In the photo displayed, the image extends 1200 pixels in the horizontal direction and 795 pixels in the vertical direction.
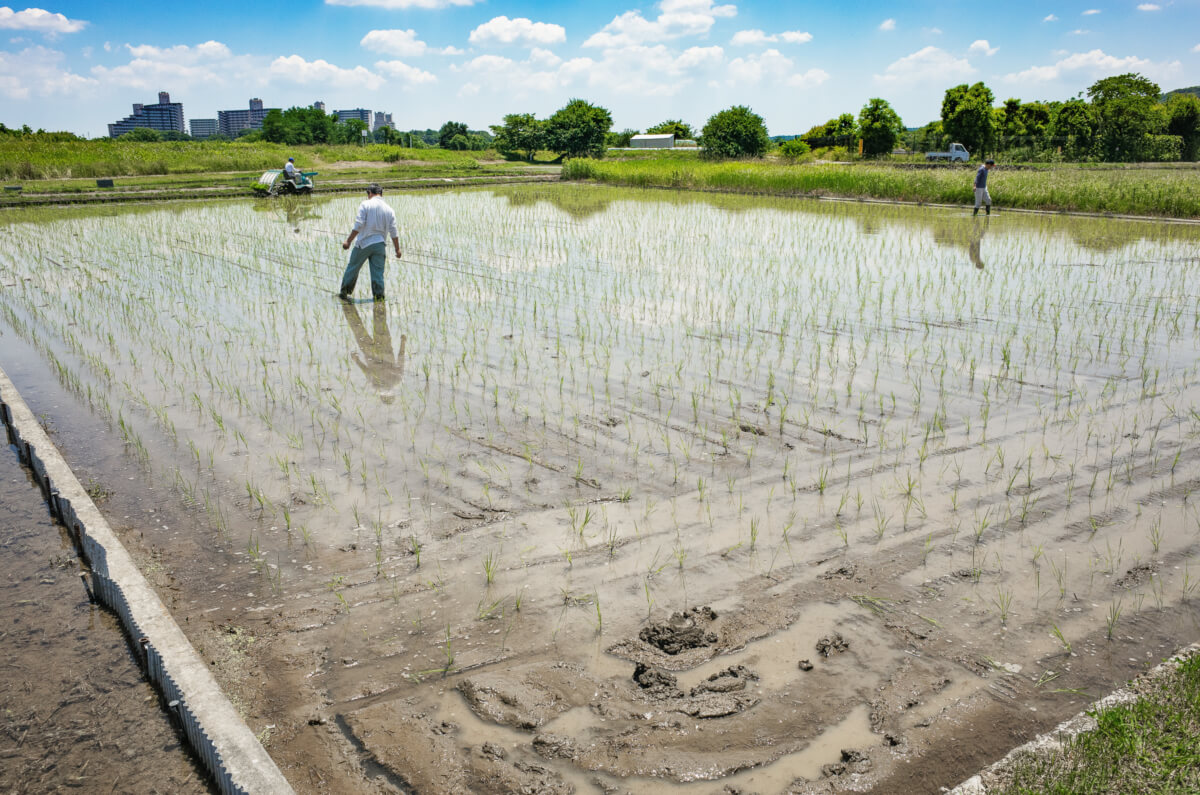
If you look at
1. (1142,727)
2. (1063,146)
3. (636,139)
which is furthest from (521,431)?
(636,139)

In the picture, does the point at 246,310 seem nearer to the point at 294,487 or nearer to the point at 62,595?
the point at 294,487

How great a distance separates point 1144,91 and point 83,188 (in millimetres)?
47828

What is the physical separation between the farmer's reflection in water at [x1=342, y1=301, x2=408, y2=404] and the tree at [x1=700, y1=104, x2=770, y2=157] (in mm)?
40813

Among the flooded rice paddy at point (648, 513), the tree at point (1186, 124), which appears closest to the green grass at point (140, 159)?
the flooded rice paddy at point (648, 513)

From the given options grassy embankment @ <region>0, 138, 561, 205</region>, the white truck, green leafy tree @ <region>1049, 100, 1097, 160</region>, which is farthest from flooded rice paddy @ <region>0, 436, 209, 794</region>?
green leafy tree @ <region>1049, 100, 1097, 160</region>

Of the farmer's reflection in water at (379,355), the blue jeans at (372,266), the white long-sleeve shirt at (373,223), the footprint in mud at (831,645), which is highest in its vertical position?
the white long-sleeve shirt at (373,223)

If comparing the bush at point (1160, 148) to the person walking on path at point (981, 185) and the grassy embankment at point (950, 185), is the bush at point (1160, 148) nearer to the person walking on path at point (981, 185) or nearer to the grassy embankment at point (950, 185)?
the grassy embankment at point (950, 185)

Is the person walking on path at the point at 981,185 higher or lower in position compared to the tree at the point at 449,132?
lower

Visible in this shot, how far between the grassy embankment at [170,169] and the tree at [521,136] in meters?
13.7

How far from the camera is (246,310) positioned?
9.27m

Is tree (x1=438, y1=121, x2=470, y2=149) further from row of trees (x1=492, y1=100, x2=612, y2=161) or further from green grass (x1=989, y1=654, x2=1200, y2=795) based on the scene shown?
green grass (x1=989, y1=654, x2=1200, y2=795)

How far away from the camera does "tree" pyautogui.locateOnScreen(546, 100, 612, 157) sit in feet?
194

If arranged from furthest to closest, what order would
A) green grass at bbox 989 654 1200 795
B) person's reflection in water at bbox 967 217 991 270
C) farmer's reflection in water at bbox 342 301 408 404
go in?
1. person's reflection in water at bbox 967 217 991 270
2. farmer's reflection in water at bbox 342 301 408 404
3. green grass at bbox 989 654 1200 795

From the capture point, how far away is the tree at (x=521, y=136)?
6072cm
